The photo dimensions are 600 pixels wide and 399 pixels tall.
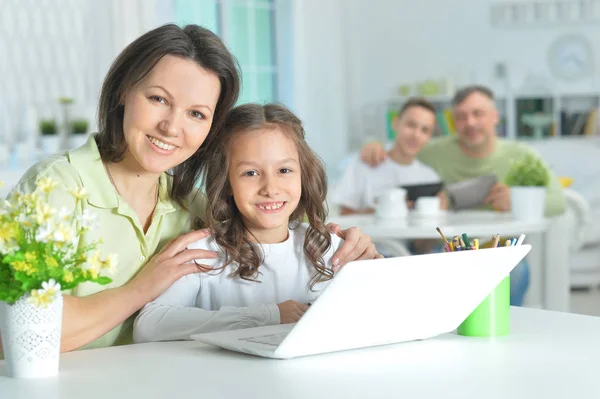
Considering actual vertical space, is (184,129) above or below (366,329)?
above

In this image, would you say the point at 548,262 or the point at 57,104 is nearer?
the point at 548,262

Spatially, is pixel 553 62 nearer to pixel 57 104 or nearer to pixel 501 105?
pixel 501 105

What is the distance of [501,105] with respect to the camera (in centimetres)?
679

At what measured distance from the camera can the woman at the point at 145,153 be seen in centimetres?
171

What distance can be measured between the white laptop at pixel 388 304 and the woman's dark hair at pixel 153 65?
556 mm

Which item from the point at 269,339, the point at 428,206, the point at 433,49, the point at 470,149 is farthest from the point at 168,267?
the point at 433,49

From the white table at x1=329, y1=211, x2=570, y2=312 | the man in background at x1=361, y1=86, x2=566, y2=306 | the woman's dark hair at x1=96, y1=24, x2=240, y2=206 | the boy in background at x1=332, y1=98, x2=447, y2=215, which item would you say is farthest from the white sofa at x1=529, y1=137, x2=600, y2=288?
the woman's dark hair at x1=96, y1=24, x2=240, y2=206

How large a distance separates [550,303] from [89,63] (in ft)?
9.03

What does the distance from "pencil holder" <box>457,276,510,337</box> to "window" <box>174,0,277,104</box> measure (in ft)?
14.5

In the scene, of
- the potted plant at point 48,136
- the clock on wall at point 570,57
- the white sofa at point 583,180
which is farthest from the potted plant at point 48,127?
the clock on wall at point 570,57

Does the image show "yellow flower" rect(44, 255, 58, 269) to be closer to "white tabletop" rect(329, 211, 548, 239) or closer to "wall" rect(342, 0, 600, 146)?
"white tabletop" rect(329, 211, 548, 239)

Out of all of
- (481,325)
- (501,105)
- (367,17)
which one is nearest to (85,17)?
(367,17)

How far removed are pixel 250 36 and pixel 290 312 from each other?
4.75m

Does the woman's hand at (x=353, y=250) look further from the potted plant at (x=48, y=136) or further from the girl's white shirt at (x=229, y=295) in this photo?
the potted plant at (x=48, y=136)
